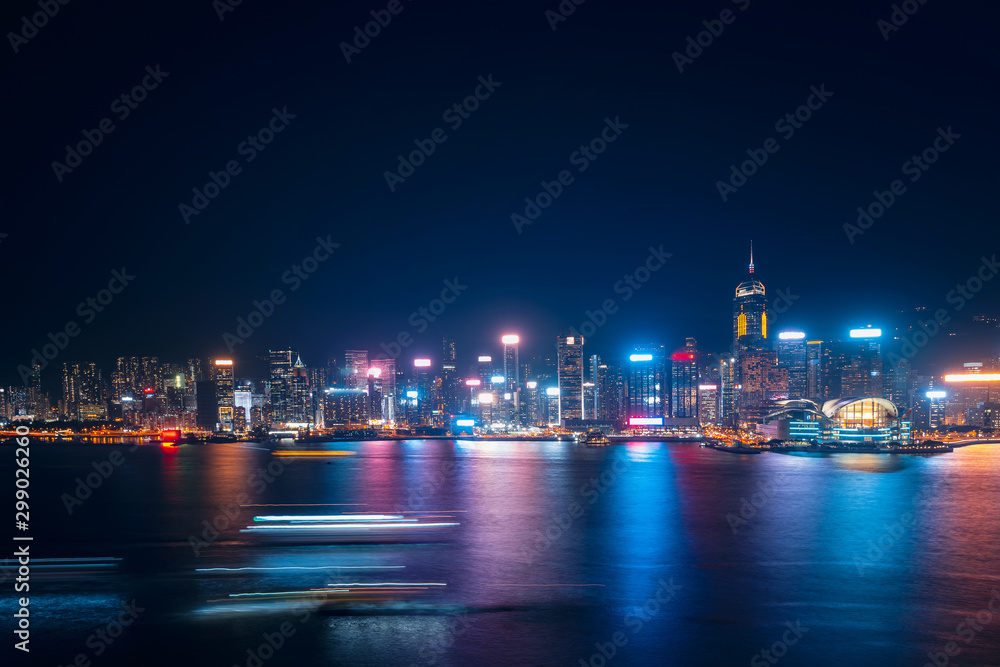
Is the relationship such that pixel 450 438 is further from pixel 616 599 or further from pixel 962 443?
pixel 616 599

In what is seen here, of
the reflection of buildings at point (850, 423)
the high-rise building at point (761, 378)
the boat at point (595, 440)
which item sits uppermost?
the high-rise building at point (761, 378)

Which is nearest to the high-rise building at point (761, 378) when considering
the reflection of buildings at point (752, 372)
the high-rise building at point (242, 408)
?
the reflection of buildings at point (752, 372)

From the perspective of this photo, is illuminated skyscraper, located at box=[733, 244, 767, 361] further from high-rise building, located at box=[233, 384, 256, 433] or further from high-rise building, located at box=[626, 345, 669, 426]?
high-rise building, located at box=[233, 384, 256, 433]

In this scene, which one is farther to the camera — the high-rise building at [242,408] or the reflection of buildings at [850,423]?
the high-rise building at [242,408]

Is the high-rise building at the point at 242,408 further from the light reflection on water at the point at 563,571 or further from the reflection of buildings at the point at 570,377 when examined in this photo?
the light reflection on water at the point at 563,571

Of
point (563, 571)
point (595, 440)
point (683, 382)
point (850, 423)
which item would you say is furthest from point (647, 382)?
point (563, 571)

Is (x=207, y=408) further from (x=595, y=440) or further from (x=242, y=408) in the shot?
(x=595, y=440)
